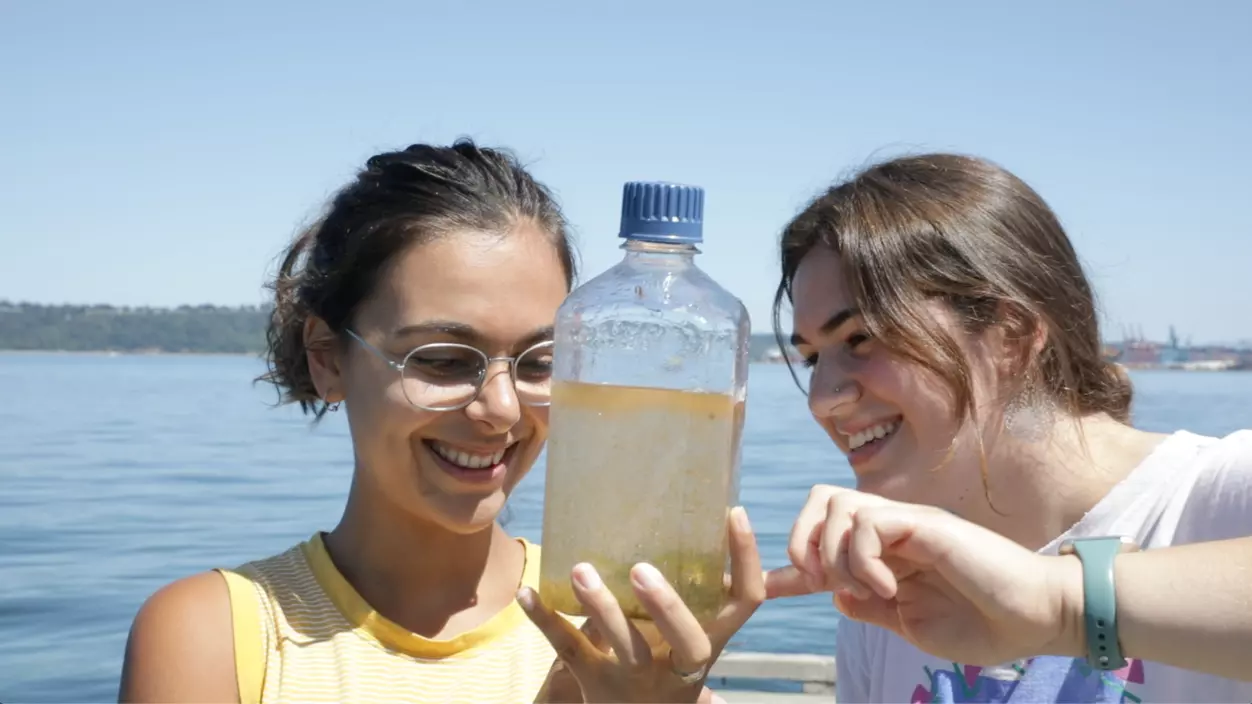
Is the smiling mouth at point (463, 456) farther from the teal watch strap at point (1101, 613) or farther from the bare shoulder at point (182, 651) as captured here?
the teal watch strap at point (1101, 613)

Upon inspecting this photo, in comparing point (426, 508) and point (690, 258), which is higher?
point (690, 258)

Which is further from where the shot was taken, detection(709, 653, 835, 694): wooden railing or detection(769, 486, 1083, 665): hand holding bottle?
detection(709, 653, 835, 694): wooden railing

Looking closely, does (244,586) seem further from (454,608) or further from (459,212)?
(459,212)

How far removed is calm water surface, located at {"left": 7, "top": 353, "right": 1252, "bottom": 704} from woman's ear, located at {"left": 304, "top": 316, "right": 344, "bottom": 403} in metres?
0.28

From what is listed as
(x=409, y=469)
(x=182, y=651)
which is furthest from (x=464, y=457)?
(x=182, y=651)

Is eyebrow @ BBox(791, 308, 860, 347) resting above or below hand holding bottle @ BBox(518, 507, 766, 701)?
above

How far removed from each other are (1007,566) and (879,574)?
174 millimetres

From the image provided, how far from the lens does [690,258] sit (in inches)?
73.1

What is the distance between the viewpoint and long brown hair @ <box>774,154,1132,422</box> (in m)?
2.71

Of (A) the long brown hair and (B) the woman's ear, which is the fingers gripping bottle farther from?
(B) the woman's ear

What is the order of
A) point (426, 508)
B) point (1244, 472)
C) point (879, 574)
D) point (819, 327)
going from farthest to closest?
point (819, 327)
point (426, 508)
point (1244, 472)
point (879, 574)

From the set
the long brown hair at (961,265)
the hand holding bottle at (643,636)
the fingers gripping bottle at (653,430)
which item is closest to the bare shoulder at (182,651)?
the hand holding bottle at (643,636)

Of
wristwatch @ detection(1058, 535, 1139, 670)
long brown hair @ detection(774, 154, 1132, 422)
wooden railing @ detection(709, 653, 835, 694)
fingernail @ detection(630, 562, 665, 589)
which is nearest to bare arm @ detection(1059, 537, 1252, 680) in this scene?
wristwatch @ detection(1058, 535, 1139, 670)

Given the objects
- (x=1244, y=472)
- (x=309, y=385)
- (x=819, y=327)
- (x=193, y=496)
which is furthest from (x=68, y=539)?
(x=1244, y=472)
